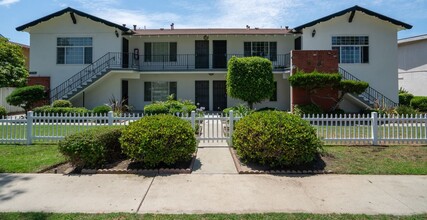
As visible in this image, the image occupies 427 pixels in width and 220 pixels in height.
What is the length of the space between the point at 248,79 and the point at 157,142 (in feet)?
31.6

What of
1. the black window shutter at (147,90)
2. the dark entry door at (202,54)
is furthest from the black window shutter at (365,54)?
the black window shutter at (147,90)

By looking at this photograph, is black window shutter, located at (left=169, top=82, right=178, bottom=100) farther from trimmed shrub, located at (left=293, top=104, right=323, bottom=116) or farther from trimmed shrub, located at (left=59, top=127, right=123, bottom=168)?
trimmed shrub, located at (left=59, top=127, right=123, bottom=168)

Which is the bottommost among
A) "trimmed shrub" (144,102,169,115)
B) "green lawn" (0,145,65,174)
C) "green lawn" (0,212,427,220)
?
"green lawn" (0,212,427,220)

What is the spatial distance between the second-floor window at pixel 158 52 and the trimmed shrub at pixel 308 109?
10355 millimetres

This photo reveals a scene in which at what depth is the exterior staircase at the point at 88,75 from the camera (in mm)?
20781

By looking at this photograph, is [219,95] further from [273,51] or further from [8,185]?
[8,185]

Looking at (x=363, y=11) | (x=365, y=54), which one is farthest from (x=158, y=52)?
(x=365, y=54)

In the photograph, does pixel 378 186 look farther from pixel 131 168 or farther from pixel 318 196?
pixel 131 168

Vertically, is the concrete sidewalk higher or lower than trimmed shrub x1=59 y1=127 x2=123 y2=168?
lower

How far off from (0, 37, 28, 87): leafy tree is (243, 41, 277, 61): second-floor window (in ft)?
50.4

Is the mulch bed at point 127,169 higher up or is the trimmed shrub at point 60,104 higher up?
the trimmed shrub at point 60,104

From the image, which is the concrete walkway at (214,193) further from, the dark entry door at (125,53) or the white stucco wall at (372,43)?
the dark entry door at (125,53)

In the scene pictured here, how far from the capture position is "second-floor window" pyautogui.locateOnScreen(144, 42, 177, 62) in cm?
2364

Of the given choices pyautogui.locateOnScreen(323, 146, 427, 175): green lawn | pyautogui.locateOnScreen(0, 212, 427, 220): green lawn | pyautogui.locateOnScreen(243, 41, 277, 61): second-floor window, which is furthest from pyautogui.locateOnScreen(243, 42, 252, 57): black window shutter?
pyautogui.locateOnScreen(0, 212, 427, 220): green lawn
